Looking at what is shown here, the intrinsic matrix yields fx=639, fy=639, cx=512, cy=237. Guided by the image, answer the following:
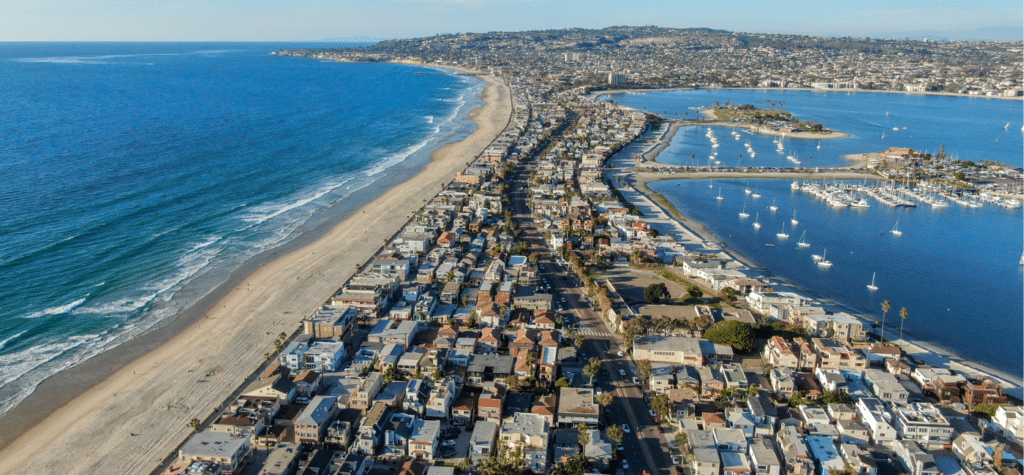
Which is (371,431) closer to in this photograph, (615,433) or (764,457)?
(615,433)

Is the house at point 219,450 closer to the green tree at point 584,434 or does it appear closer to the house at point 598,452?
the green tree at point 584,434

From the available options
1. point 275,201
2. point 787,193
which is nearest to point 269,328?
point 275,201

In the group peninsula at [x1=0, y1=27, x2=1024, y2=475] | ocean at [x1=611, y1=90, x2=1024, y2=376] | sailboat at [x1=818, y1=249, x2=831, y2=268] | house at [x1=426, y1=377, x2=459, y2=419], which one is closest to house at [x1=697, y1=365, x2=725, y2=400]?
peninsula at [x1=0, y1=27, x2=1024, y2=475]

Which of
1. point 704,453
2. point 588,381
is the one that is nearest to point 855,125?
point 588,381

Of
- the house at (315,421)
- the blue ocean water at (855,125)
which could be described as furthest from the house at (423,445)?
the blue ocean water at (855,125)

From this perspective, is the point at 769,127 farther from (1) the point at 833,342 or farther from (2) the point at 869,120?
(1) the point at 833,342

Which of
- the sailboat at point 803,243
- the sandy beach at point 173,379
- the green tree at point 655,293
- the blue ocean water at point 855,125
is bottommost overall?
the sandy beach at point 173,379
